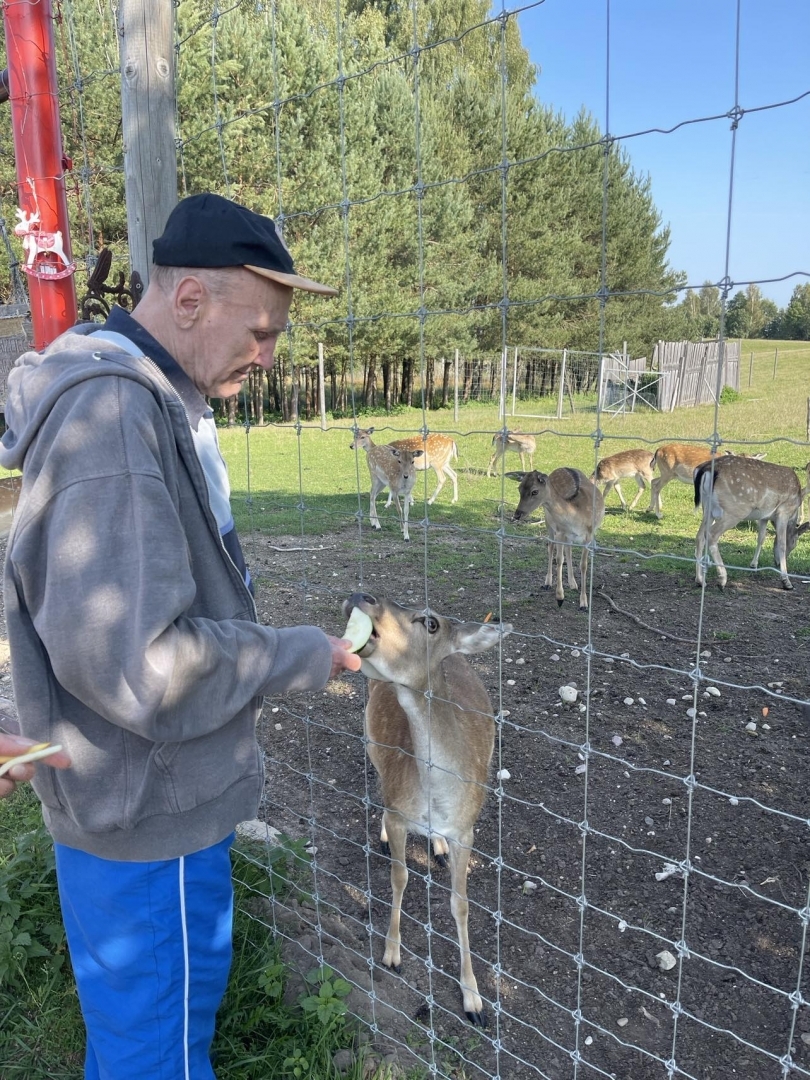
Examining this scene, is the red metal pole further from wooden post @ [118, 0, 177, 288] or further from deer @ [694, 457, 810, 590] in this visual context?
deer @ [694, 457, 810, 590]

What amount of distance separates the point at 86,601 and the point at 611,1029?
7.01 ft

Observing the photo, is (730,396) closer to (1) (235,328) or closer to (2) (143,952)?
(1) (235,328)

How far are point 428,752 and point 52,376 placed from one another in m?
1.68

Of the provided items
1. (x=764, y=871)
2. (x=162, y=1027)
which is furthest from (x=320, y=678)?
(x=764, y=871)

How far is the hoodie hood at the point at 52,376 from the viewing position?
3.81ft

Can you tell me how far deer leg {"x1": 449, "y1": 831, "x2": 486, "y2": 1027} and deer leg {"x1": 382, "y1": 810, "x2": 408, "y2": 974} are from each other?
0.60 ft

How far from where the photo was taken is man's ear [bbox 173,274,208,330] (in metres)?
1.37

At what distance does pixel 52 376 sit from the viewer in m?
1.21

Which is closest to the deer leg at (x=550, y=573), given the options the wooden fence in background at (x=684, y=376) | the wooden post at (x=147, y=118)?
the wooden post at (x=147, y=118)

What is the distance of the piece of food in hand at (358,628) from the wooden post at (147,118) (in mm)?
1170

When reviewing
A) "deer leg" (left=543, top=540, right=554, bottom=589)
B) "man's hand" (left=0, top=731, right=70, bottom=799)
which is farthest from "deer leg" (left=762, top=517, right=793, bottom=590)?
"man's hand" (left=0, top=731, right=70, bottom=799)

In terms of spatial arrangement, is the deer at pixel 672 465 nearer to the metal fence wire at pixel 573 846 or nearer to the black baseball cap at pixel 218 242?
the metal fence wire at pixel 573 846

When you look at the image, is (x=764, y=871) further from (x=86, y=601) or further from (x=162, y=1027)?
(x=86, y=601)

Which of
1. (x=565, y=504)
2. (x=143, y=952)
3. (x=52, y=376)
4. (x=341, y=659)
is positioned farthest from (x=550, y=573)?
(x=52, y=376)
